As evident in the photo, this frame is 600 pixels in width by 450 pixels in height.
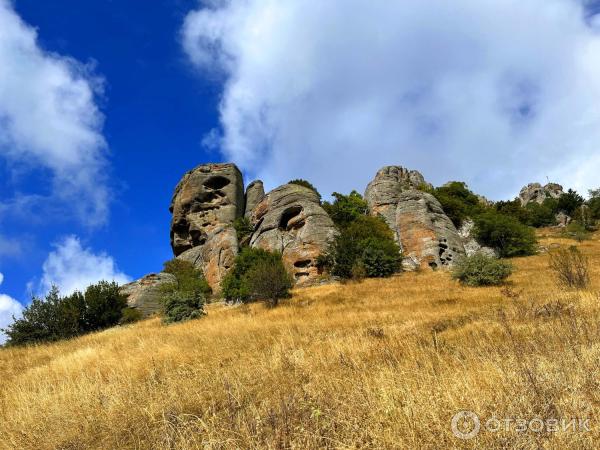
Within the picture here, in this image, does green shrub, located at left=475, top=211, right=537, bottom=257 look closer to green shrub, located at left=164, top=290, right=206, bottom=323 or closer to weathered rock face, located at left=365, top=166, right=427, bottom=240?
weathered rock face, located at left=365, top=166, right=427, bottom=240

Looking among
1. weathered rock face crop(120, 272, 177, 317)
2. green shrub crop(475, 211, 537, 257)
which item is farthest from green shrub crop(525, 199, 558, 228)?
weathered rock face crop(120, 272, 177, 317)

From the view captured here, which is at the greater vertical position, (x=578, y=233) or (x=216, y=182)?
(x=216, y=182)

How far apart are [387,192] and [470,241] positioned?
11.0 meters

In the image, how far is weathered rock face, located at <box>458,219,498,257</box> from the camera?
3344 cm

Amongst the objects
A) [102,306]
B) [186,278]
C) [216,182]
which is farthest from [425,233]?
[216,182]

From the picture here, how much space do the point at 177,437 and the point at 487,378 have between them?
365 cm

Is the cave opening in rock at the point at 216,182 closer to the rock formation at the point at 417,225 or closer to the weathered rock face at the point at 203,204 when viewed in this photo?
the weathered rock face at the point at 203,204

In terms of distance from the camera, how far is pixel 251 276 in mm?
22188

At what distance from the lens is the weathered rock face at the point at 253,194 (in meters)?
53.8

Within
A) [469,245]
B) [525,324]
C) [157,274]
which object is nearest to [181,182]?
[157,274]

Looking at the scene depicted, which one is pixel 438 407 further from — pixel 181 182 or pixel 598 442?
pixel 181 182

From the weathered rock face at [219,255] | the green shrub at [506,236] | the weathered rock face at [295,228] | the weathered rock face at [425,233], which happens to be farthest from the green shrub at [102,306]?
the green shrub at [506,236]

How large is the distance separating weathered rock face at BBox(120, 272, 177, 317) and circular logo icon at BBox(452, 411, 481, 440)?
2932 cm

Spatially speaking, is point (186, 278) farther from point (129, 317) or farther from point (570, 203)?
point (570, 203)
